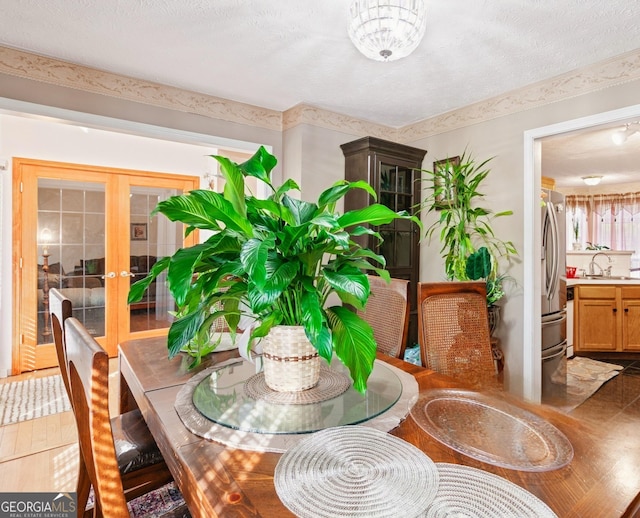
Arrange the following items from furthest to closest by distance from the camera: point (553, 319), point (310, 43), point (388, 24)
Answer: point (553, 319), point (310, 43), point (388, 24)

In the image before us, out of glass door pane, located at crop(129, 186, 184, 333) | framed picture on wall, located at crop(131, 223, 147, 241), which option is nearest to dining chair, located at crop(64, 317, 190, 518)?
glass door pane, located at crop(129, 186, 184, 333)

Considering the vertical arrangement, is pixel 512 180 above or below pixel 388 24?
below

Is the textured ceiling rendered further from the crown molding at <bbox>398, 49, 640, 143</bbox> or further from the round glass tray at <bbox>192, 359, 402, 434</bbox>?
the round glass tray at <bbox>192, 359, 402, 434</bbox>

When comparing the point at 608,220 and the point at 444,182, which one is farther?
the point at 608,220

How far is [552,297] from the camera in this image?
132 inches

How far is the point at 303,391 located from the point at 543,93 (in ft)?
9.65

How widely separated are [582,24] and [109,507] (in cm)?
296

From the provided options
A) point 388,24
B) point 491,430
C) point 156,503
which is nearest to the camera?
point 491,430

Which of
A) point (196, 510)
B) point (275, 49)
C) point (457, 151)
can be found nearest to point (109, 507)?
point (196, 510)

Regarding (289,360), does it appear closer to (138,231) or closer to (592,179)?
(138,231)

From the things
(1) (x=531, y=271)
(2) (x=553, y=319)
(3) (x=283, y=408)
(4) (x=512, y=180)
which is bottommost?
(2) (x=553, y=319)

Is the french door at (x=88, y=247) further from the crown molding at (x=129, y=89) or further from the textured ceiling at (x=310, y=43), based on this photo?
the textured ceiling at (x=310, y=43)

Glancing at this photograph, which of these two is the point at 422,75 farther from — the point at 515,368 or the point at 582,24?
the point at 515,368

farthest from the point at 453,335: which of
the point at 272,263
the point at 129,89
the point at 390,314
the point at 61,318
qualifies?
the point at 129,89
